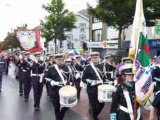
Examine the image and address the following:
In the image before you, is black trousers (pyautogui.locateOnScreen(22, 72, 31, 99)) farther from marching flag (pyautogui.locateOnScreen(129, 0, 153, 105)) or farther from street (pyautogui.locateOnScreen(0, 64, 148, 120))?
marching flag (pyautogui.locateOnScreen(129, 0, 153, 105))

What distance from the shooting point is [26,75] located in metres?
16.0

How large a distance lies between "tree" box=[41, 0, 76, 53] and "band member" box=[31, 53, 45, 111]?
34.3m

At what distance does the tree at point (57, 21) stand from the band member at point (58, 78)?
3788 cm

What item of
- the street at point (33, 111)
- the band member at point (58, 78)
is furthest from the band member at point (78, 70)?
the band member at point (58, 78)

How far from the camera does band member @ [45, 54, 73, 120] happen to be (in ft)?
32.8

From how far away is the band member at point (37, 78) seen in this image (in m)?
13.3

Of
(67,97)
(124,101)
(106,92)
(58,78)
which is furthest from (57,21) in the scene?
(124,101)

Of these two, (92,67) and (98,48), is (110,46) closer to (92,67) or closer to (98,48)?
(98,48)

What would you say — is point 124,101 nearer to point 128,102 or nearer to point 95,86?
point 128,102

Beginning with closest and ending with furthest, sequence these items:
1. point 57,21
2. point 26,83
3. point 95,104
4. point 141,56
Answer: point 141,56
point 95,104
point 26,83
point 57,21

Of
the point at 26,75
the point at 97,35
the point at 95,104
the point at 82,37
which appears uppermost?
the point at 97,35

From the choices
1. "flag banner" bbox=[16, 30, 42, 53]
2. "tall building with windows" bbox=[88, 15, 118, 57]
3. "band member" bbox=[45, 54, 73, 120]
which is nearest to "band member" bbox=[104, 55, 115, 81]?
"band member" bbox=[45, 54, 73, 120]

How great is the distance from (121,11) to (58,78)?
1493cm

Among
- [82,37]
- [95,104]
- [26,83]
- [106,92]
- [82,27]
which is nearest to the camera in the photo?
[106,92]
